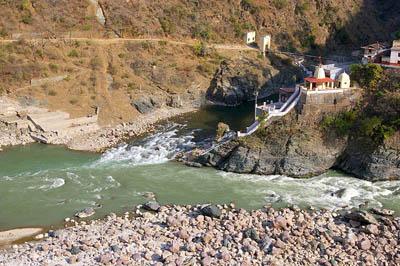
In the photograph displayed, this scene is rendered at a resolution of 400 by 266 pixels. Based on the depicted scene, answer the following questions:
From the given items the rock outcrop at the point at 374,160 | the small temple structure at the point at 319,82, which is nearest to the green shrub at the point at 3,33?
the small temple structure at the point at 319,82

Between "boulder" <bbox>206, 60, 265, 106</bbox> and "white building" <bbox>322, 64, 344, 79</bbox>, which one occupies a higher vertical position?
"white building" <bbox>322, 64, 344, 79</bbox>

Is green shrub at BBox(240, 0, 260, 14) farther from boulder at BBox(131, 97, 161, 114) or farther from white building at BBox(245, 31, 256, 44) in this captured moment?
boulder at BBox(131, 97, 161, 114)

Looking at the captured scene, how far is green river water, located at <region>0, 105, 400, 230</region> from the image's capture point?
31.7 meters

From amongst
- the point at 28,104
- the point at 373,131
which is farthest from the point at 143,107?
the point at 373,131

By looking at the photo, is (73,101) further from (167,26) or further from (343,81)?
(343,81)

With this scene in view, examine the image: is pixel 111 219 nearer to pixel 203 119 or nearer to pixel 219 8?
pixel 203 119

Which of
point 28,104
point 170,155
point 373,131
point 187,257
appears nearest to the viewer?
point 187,257

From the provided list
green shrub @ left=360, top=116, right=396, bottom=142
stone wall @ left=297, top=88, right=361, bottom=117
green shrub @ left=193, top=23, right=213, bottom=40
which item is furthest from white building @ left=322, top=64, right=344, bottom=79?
Answer: green shrub @ left=193, top=23, right=213, bottom=40

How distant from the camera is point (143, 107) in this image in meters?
50.1

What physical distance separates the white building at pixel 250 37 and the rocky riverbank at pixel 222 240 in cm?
3807

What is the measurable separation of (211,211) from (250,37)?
130 feet

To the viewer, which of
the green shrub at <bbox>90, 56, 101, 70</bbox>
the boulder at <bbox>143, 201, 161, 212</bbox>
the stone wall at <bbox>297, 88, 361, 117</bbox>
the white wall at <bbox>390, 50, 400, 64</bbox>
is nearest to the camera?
the boulder at <bbox>143, 201, 161, 212</bbox>

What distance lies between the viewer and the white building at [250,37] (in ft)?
213

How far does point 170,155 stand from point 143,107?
11477 mm
